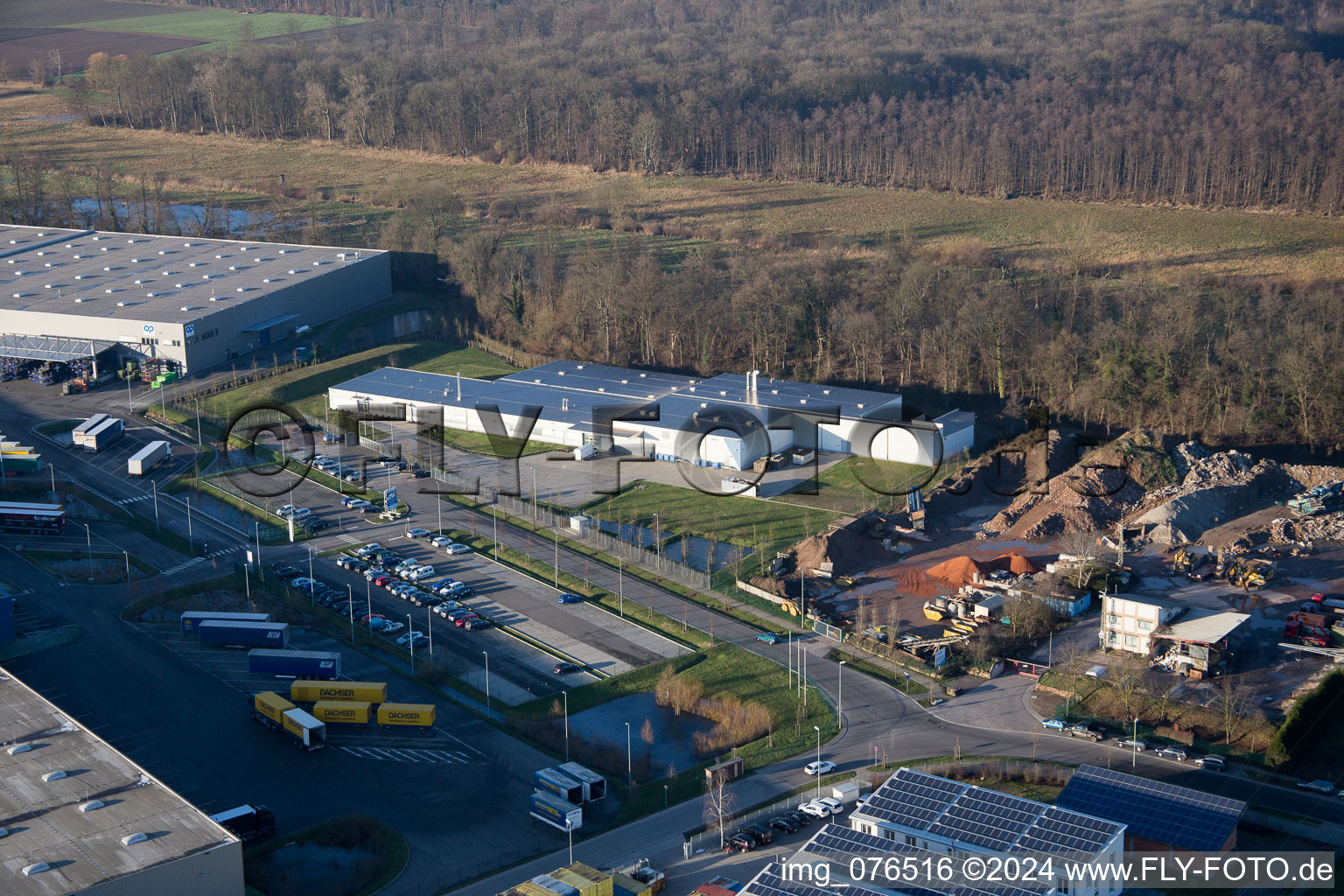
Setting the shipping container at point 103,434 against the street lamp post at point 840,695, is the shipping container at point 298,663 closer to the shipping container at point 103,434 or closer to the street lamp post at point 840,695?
the street lamp post at point 840,695

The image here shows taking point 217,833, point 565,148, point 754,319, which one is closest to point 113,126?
point 565,148

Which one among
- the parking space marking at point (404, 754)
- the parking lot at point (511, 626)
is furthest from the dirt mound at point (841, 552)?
the parking space marking at point (404, 754)

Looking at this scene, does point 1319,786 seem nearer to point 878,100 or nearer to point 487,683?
point 487,683

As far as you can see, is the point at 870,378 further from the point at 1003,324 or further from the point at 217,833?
the point at 217,833

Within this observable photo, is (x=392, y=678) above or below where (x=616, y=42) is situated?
below

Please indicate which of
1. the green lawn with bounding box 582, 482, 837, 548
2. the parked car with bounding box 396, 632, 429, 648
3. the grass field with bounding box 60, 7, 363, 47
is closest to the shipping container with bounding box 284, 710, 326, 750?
the parked car with bounding box 396, 632, 429, 648

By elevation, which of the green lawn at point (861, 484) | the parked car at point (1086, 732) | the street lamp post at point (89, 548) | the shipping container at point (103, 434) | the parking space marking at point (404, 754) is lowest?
the parking space marking at point (404, 754)
